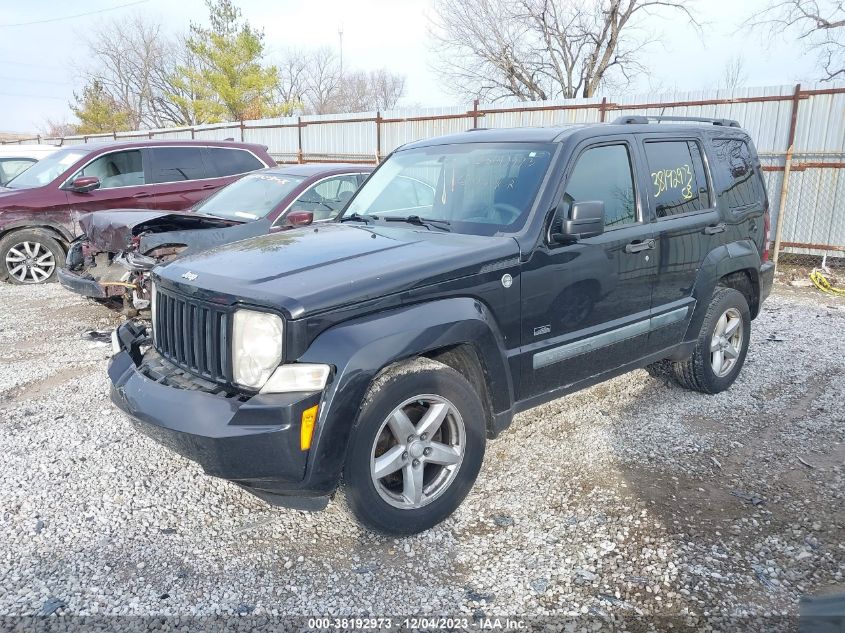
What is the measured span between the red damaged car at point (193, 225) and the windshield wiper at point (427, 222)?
1.67 metres

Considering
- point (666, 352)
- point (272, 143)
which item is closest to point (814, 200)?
point (666, 352)

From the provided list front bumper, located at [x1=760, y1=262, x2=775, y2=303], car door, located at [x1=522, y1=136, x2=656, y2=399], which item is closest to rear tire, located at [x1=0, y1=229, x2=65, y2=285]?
car door, located at [x1=522, y1=136, x2=656, y2=399]

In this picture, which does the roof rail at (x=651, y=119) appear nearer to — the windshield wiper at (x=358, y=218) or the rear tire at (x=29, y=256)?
the windshield wiper at (x=358, y=218)

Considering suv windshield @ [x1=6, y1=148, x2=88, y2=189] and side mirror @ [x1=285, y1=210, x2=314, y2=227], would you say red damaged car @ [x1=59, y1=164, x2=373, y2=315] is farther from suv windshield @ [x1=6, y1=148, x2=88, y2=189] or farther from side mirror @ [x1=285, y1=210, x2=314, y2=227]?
suv windshield @ [x1=6, y1=148, x2=88, y2=189]

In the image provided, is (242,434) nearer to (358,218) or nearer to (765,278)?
(358,218)

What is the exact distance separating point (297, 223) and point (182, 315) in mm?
2644

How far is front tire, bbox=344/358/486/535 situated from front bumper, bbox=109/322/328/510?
0.24 meters

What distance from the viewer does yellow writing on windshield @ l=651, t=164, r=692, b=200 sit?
14.0 feet

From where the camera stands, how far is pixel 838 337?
6609mm

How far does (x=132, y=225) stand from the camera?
237 inches

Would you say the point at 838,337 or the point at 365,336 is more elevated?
the point at 365,336

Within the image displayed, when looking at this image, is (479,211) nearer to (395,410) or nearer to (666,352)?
(395,410)

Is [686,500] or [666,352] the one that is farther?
[666,352]

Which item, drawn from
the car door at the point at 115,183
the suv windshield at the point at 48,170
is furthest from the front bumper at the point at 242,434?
the suv windshield at the point at 48,170
